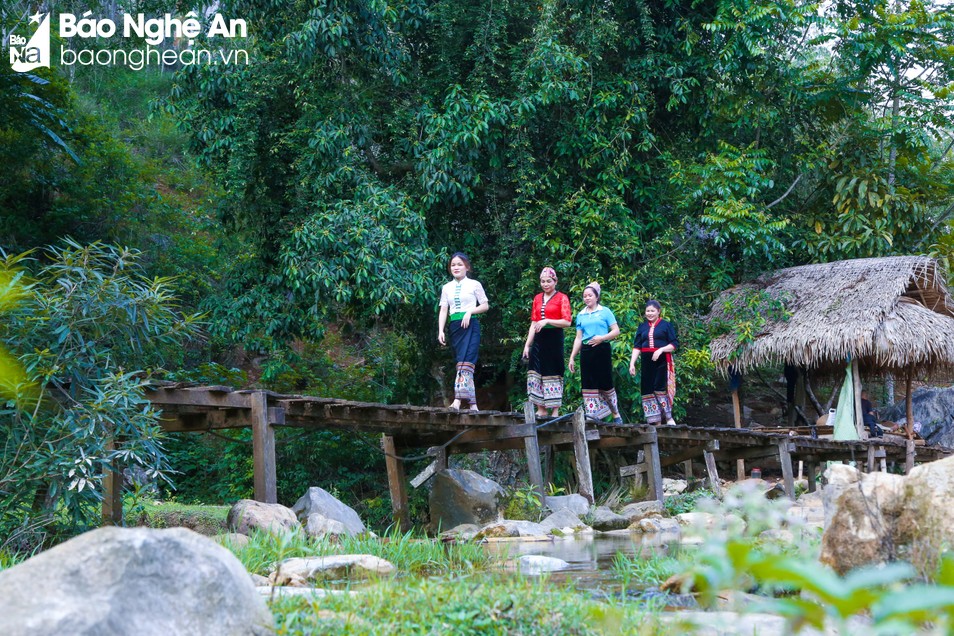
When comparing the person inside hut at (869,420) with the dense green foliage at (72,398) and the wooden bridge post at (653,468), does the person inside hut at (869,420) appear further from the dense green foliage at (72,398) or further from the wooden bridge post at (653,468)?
the dense green foliage at (72,398)

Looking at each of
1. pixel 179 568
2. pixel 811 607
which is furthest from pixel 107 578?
pixel 811 607

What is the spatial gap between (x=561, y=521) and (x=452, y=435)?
2.31 m

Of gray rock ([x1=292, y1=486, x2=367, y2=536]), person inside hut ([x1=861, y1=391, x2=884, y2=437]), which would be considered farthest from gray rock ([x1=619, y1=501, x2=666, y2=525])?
person inside hut ([x1=861, y1=391, x2=884, y2=437])

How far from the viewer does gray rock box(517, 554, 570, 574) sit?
4902 millimetres

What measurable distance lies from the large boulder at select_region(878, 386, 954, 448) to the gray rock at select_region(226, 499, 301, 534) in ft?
46.3

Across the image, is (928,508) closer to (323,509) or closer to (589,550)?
(589,550)

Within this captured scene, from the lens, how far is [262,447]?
7.16 m

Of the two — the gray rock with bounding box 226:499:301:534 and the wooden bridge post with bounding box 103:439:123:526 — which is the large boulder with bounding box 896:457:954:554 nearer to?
the gray rock with bounding box 226:499:301:534

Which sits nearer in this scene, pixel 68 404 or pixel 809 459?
pixel 68 404

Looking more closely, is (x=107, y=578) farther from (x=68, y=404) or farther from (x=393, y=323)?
(x=393, y=323)

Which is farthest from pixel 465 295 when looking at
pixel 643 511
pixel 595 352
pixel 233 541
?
pixel 233 541

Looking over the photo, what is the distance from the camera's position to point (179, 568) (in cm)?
249

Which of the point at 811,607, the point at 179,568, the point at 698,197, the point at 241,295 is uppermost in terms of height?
the point at 698,197

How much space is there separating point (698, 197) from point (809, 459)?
470cm
